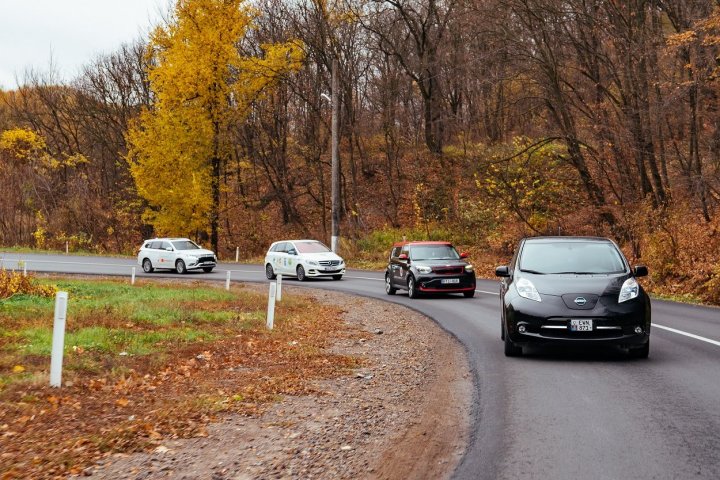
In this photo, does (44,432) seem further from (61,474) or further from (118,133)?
(118,133)

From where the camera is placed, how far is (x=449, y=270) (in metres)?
21.5

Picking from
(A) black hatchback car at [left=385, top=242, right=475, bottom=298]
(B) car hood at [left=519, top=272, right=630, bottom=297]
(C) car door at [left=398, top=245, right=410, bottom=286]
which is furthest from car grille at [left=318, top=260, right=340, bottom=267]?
(B) car hood at [left=519, top=272, right=630, bottom=297]

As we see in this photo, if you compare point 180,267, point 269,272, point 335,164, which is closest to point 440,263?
point 269,272

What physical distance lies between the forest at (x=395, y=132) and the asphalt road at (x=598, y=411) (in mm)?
9772

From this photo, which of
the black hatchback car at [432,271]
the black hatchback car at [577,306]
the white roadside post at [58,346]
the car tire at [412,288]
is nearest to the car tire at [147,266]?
the black hatchback car at [432,271]

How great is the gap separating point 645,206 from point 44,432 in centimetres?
2288

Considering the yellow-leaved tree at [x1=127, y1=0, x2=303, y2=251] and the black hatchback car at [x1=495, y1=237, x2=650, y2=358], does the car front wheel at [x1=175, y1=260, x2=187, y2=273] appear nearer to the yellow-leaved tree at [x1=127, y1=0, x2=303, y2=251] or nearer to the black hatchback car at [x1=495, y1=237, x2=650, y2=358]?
the yellow-leaved tree at [x1=127, y1=0, x2=303, y2=251]

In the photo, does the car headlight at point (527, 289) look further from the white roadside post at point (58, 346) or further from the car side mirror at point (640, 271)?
the white roadside post at point (58, 346)

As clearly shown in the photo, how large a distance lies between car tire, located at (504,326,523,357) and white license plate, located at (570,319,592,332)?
947mm

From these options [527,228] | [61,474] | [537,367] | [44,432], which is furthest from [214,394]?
[527,228]

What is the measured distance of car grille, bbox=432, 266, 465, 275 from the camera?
21500mm

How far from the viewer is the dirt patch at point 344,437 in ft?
18.0

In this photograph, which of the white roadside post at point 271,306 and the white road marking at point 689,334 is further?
the white roadside post at point 271,306

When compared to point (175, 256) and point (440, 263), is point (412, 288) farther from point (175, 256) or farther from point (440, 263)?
point (175, 256)
